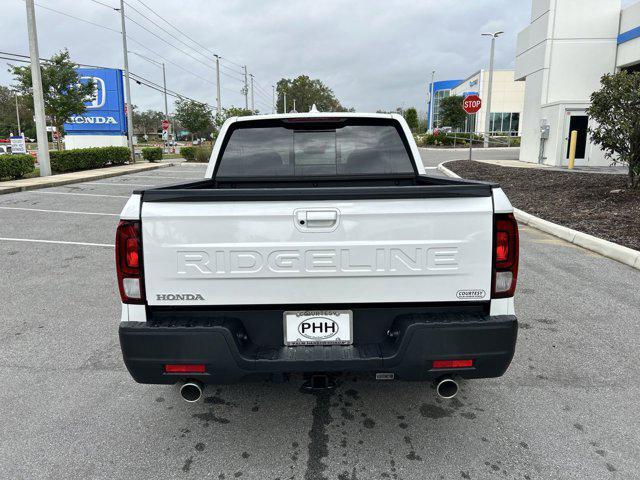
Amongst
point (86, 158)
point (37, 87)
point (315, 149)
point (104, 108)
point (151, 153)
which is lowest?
point (86, 158)

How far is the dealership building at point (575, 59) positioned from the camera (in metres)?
20.2

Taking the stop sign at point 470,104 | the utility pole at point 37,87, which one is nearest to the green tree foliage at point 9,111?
the utility pole at point 37,87

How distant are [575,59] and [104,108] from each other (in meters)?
30.6

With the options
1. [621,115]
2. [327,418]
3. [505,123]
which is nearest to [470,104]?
[621,115]

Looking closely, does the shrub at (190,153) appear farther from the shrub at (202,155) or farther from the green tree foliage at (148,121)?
the green tree foliage at (148,121)

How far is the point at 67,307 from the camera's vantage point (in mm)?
5258

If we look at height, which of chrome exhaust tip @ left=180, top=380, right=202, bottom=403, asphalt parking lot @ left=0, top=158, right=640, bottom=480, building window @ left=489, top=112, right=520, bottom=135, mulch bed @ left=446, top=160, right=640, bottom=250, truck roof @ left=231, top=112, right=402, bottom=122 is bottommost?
asphalt parking lot @ left=0, top=158, right=640, bottom=480

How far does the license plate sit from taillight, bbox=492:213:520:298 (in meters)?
0.82

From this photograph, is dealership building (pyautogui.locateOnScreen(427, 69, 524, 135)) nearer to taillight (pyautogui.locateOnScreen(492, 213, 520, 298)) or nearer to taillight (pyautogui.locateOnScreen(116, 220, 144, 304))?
taillight (pyautogui.locateOnScreen(492, 213, 520, 298))

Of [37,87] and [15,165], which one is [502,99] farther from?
[15,165]

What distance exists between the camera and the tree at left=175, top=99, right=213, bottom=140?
52.8 metres

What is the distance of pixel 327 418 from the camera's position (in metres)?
3.17

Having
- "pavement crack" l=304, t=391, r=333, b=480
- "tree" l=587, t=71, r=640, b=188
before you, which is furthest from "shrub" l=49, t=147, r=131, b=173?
"pavement crack" l=304, t=391, r=333, b=480

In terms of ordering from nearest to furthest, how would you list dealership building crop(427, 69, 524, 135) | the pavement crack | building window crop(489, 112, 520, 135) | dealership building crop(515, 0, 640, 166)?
1. the pavement crack
2. dealership building crop(515, 0, 640, 166)
3. building window crop(489, 112, 520, 135)
4. dealership building crop(427, 69, 524, 135)
